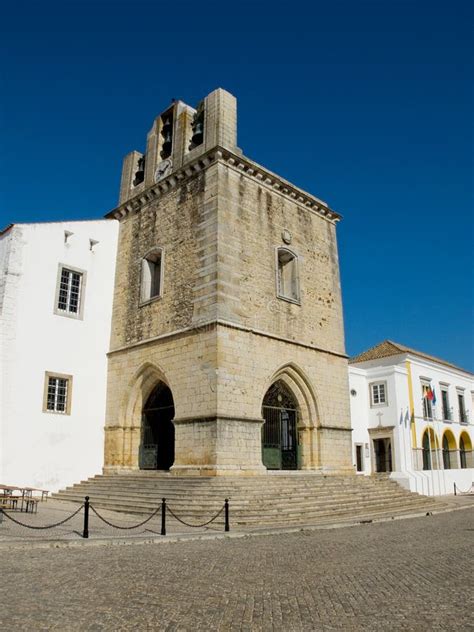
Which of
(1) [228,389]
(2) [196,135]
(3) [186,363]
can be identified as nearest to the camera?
(1) [228,389]

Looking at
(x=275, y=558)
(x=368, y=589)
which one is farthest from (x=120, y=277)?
(x=368, y=589)

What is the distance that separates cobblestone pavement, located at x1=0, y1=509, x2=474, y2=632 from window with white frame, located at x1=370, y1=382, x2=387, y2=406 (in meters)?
17.7

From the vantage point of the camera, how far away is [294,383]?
1747cm

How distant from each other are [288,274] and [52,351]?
26.6ft

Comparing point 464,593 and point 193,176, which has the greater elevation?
point 193,176

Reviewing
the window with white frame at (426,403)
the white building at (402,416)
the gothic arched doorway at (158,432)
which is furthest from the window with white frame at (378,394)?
the gothic arched doorway at (158,432)

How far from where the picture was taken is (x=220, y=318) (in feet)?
49.0

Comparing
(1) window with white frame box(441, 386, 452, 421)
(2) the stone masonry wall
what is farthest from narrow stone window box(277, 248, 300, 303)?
(1) window with white frame box(441, 386, 452, 421)

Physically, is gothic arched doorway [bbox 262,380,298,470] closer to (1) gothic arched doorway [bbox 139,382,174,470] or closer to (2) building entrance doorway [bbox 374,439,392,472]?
(1) gothic arched doorway [bbox 139,382,174,470]

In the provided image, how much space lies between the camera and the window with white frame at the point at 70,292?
57.9 ft

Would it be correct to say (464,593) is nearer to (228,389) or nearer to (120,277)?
(228,389)

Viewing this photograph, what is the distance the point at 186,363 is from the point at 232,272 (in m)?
2.97

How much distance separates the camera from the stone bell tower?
14938 mm

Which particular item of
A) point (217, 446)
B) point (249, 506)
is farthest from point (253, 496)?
point (217, 446)
